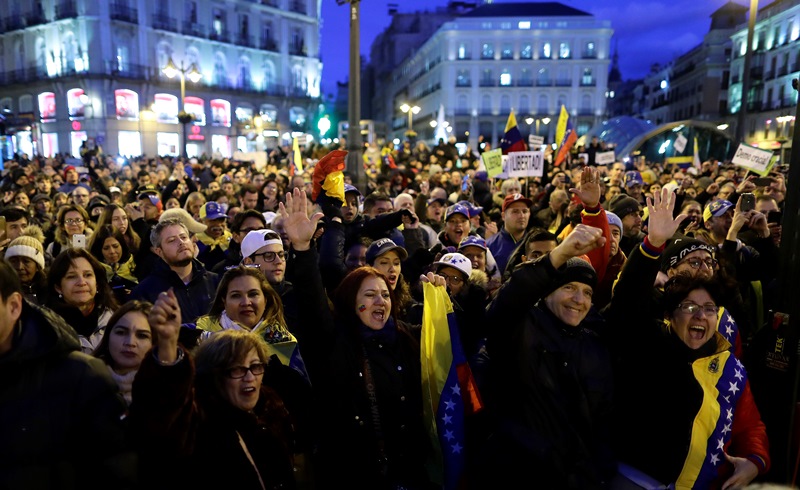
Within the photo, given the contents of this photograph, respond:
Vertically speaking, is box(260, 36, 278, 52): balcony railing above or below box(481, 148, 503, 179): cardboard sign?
above

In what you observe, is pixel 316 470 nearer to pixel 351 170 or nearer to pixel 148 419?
pixel 148 419

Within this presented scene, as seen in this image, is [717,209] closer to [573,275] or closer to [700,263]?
[700,263]

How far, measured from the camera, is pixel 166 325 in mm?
2039

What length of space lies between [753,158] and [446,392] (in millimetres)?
8695

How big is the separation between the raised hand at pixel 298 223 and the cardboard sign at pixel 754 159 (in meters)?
8.64

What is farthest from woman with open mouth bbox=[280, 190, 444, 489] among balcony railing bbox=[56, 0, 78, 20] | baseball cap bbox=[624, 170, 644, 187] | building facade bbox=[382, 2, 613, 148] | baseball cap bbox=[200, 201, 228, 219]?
building facade bbox=[382, 2, 613, 148]

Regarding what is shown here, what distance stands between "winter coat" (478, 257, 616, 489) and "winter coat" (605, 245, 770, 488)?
20 cm

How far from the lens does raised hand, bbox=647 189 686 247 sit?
2.97 meters

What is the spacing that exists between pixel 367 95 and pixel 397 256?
4559 inches

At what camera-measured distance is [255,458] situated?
2457 mm

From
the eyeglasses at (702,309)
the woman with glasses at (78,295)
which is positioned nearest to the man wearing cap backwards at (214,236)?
the woman with glasses at (78,295)

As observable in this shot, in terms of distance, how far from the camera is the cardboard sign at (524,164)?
919 cm

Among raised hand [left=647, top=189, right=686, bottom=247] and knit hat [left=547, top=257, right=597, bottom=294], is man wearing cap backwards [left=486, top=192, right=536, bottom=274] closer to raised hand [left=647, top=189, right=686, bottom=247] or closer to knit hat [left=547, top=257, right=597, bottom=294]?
raised hand [left=647, top=189, right=686, bottom=247]

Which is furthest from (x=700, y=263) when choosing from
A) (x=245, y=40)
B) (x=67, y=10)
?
(x=245, y=40)
